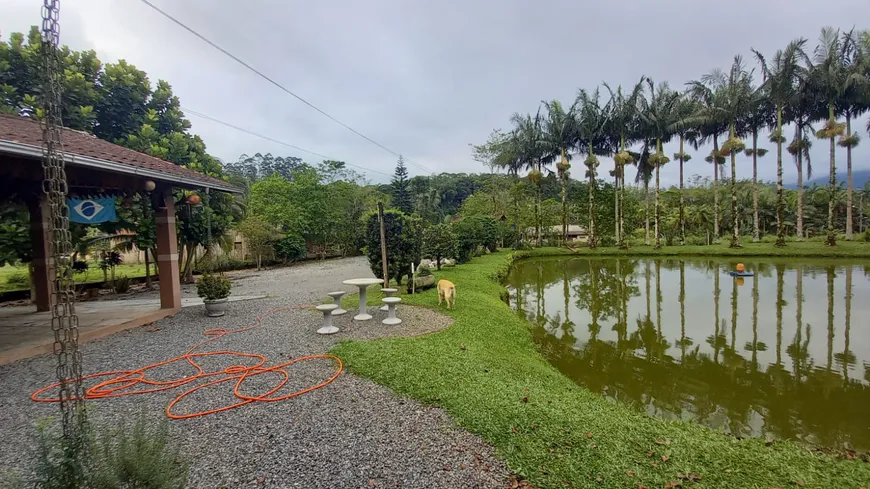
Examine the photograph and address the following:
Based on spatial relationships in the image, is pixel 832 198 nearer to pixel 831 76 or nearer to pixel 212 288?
pixel 831 76

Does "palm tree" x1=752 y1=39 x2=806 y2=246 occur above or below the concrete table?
above

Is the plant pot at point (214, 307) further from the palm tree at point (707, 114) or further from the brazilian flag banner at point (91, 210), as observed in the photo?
the palm tree at point (707, 114)

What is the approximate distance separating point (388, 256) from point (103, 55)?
1041cm

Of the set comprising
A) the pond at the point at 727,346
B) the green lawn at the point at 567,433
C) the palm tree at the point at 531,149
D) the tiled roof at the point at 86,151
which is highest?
the palm tree at the point at 531,149

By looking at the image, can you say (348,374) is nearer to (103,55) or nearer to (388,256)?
(388,256)

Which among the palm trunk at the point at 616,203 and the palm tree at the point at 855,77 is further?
the palm trunk at the point at 616,203

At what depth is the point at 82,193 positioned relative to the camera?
25.3 feet

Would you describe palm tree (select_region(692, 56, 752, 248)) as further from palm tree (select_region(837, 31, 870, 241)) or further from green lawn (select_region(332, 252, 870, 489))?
green lawn (select_region(332, 252, 870, 489))

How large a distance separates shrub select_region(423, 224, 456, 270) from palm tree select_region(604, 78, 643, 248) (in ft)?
47.1

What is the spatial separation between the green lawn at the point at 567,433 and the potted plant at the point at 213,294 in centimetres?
355

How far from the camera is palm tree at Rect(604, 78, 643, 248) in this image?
2295 centimetres

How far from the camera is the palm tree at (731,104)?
2055 cm

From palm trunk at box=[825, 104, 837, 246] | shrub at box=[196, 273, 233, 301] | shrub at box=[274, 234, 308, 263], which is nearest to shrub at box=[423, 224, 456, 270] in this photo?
shrub at box=[196, 273, 233, 301]

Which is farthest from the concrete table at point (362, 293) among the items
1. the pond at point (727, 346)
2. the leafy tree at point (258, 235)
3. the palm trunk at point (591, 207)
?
the palm trunk at point (591, 207)
